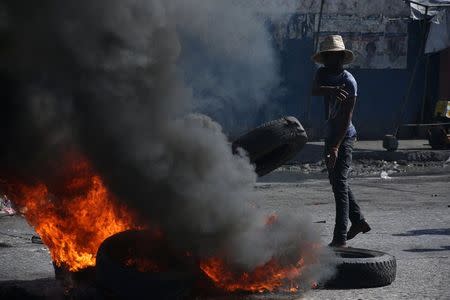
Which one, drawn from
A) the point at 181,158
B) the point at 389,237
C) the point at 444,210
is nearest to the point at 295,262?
the point at 181,158

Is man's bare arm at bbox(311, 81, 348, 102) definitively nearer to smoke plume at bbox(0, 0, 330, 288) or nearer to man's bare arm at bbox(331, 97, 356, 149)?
man's bare arm at bbox(331, 97, 356, 149)

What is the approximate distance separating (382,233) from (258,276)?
3.48 m

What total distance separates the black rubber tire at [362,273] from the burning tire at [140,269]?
1.45 metres

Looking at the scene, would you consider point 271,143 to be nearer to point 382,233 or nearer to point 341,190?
point 341,190

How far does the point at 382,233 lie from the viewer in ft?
28.6

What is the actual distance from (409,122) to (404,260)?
49.0 feet

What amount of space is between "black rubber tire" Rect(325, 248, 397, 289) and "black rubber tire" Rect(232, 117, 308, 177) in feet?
3.26

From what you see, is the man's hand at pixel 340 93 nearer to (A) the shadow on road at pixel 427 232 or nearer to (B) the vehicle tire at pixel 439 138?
(A) the shadow on road at pixel 427 232

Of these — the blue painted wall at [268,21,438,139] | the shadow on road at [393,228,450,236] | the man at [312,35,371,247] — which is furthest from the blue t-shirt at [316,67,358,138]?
the blue painted wall at [268,21,438,139]

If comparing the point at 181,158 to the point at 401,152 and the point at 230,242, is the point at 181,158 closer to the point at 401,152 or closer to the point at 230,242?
the point at 230,242

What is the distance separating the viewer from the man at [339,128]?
7.21 metres

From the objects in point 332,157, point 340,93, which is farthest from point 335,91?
point 332,157

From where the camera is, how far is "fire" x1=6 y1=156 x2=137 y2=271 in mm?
5562

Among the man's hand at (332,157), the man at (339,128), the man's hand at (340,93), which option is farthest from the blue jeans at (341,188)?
the man's hand at (340,93)
